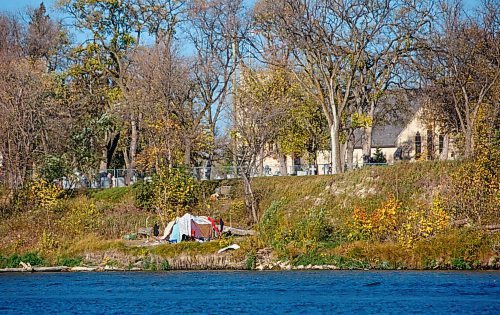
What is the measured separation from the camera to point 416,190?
5119 cm

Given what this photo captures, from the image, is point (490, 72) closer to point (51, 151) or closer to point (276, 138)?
point (276, 138)

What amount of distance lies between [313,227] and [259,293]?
12.0m

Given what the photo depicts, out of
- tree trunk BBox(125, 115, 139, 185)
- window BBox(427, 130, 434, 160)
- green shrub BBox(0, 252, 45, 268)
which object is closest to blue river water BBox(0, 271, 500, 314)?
green shrub BBox(0, 252, 45, 268)

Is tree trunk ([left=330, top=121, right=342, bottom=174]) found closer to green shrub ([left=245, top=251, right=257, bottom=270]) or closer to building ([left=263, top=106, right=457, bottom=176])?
green shrub ([left=245, top=251, right=257, bottom=270])

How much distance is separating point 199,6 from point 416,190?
23447 mm

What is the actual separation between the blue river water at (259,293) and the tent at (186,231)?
242 inches

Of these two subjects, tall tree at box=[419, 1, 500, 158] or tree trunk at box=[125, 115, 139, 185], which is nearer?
tall tree at box=[419, 1, 500, 158]

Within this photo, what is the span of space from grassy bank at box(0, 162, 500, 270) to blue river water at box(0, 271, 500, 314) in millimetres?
2084

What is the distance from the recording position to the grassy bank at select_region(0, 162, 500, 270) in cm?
4428

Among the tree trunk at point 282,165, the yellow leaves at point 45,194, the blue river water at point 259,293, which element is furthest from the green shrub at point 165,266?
the tree trunk at point 282,165

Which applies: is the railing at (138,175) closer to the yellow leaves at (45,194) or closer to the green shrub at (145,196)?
the green shrub at (145,196)

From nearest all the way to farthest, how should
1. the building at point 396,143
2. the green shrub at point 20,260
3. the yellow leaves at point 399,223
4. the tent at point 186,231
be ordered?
the yellow leaves at point 399,223 → the green shrub at point 20,260 → the tent at point 186,231 → the building at point 396,143

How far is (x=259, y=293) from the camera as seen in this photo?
119 ft

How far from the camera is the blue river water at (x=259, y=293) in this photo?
32375mm
